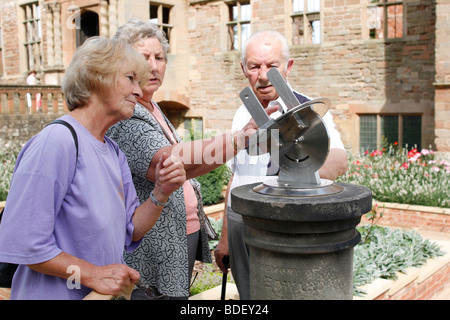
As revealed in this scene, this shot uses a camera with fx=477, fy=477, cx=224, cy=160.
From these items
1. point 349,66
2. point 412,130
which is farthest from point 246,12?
point 412,130

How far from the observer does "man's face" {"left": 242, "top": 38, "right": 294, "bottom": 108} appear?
8.87 feet

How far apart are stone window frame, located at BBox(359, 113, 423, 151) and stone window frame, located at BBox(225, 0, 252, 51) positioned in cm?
463

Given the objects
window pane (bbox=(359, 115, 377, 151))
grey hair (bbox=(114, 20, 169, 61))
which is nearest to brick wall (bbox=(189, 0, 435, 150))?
window pane (bbox=(359, 115, 377, 151))

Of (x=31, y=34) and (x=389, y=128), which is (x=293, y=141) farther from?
(x=31, y=34)

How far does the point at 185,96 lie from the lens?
16141 millimetres

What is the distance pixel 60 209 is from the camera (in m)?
1.76

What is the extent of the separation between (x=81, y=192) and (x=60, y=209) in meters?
0.10

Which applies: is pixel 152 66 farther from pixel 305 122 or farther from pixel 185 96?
pixel 185 96

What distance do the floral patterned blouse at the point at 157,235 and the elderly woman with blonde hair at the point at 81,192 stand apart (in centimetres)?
18

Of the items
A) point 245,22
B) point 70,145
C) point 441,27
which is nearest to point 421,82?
point 441,27

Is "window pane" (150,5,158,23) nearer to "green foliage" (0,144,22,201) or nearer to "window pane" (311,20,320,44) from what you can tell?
"window pane" (311,20,320,44)

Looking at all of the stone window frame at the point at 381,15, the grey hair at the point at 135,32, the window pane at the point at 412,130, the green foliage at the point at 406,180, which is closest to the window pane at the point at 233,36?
the stone window frame at the point at 381,15

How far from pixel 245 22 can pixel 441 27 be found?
6383 mm

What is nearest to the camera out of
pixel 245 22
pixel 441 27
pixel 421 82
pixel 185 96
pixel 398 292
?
pixel 398 292
